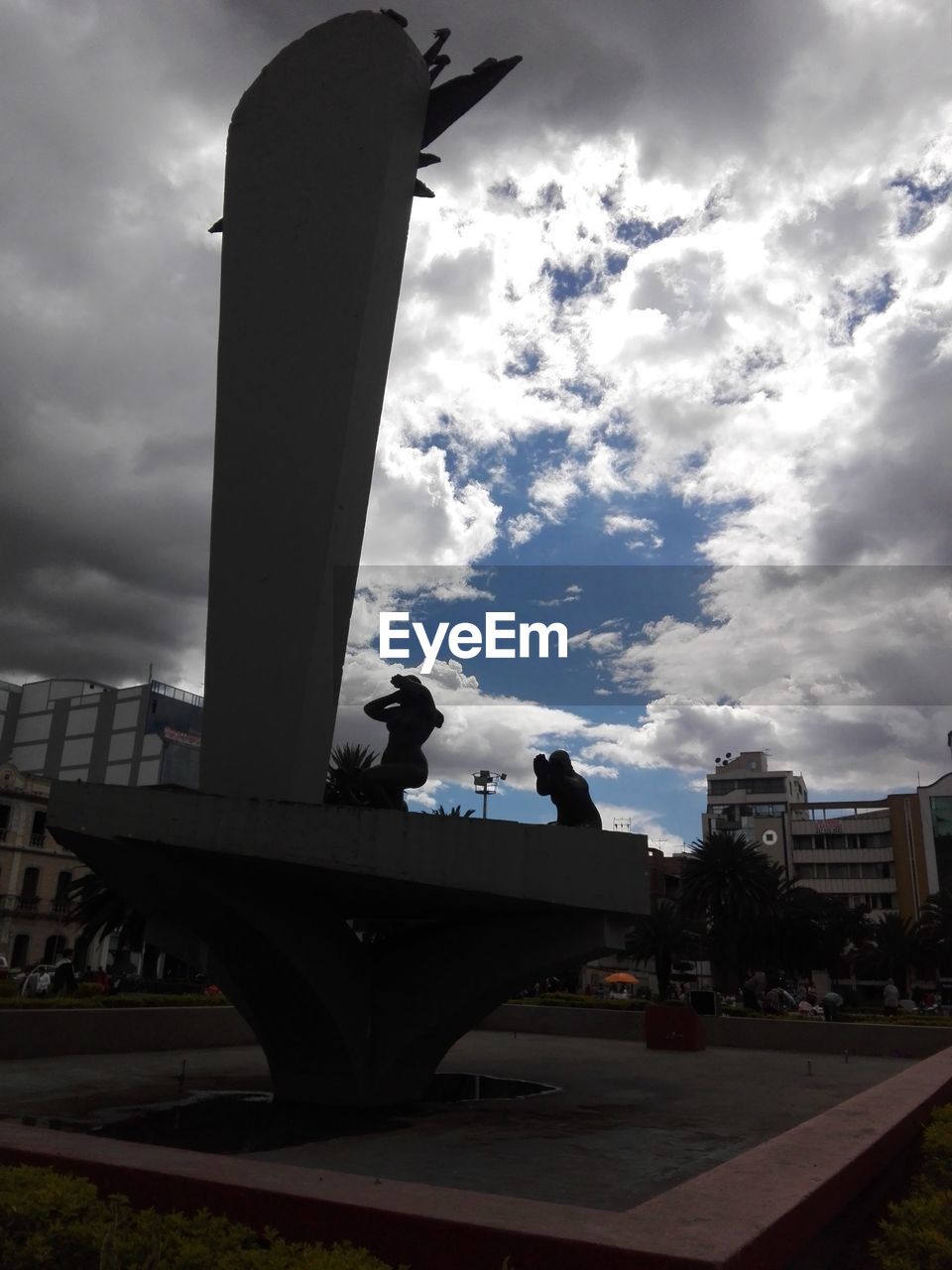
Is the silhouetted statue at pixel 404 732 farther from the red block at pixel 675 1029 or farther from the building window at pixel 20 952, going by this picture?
the building window at pixel 20 952

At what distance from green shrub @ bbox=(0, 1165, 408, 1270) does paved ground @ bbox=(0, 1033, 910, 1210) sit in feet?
13.2

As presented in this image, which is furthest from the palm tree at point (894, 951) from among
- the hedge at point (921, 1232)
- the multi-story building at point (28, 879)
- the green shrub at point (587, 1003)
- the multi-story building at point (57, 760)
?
the hedge at point (921, 1232)

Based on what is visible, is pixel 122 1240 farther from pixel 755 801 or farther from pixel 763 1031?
pixel 755 801

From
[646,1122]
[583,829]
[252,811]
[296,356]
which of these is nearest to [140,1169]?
[252,811]

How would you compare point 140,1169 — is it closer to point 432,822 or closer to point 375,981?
point 432,822

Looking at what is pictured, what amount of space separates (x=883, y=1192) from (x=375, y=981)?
682 cm

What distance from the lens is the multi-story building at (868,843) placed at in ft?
217

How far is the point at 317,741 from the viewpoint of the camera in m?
12.0

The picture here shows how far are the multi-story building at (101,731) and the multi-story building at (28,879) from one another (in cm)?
778

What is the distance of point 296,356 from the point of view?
42.4 ft

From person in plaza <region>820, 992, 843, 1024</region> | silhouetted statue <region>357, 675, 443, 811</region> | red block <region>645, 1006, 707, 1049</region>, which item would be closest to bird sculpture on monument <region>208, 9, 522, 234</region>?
silhouetted statue <region>357, 675, 443, 811</region>

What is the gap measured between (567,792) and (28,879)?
140 ft

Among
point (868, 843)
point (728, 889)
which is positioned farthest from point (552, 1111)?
point (868, 843)

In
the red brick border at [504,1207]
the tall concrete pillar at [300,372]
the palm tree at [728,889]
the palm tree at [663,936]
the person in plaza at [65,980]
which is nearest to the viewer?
the red brick border at [504,1207]
